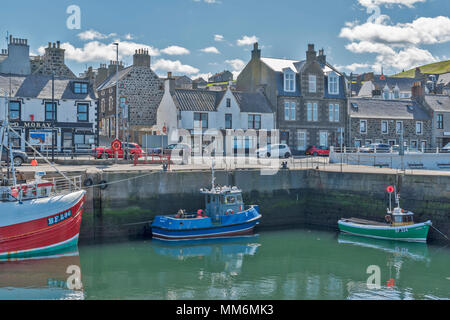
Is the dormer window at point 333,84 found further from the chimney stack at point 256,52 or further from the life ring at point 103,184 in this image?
the life ring at point 103,184

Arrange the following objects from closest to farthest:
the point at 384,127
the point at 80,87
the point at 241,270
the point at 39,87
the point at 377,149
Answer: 1. the point at 241,270
2. the point at 39,87
3. the point at 80,87
4. the point at 377,149
5. the point at 384,127

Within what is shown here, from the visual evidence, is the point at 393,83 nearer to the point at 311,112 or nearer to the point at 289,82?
the point at 311,112

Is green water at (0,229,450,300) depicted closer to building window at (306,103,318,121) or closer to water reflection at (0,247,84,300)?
water reflection at (0,247,84,300)

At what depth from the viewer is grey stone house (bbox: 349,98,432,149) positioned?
165 feet

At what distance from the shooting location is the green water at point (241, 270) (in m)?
17.5

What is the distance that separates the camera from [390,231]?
80.1 feet

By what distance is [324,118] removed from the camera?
4891cm

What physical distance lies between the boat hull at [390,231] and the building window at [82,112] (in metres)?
22.7

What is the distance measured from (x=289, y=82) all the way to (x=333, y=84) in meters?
5.03

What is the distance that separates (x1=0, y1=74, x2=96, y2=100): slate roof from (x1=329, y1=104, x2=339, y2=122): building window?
76.2 feet

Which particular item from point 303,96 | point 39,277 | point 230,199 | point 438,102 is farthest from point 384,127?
point 39,277
